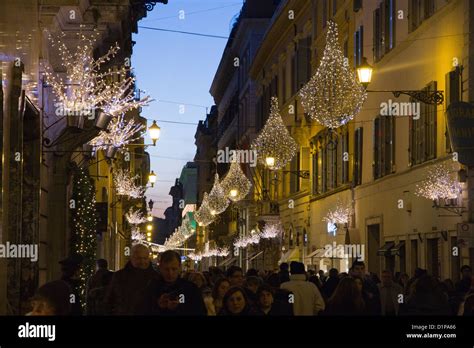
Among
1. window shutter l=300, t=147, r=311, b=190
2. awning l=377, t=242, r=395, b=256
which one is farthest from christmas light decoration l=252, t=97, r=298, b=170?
window shutter l=300, t=147, r=311, b=190

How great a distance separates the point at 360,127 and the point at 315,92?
10468 mm

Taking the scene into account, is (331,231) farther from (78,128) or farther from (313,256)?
(78,128)

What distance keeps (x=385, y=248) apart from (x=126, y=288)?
21964 millimetres

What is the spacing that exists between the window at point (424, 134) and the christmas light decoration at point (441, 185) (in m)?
1.26

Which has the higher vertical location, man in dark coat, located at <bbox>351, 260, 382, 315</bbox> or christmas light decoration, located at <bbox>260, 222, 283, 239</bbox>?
christmas light decoration, located at <bbox>260, 222, 283, 239</bbox>

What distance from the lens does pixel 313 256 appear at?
1624 inches

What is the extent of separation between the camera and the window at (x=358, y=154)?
36.9 m

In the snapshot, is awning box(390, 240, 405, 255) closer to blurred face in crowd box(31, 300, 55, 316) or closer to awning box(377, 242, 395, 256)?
awning box(377, 242, 395, 256)

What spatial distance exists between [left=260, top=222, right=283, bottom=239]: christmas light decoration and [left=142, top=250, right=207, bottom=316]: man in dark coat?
44903 mm

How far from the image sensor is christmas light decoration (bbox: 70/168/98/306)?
81.0 ft

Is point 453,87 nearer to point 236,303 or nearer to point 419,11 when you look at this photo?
point 419,11

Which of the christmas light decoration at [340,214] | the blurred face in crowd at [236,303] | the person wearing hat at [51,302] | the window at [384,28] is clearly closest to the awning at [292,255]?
the christmas light decoration at [340,214]

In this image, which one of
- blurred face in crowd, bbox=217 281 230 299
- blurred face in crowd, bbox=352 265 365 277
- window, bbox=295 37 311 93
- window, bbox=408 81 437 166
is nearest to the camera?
blurred face in crowd, bbox=217 281 230 299

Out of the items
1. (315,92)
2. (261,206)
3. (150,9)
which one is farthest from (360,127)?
(261,206)
